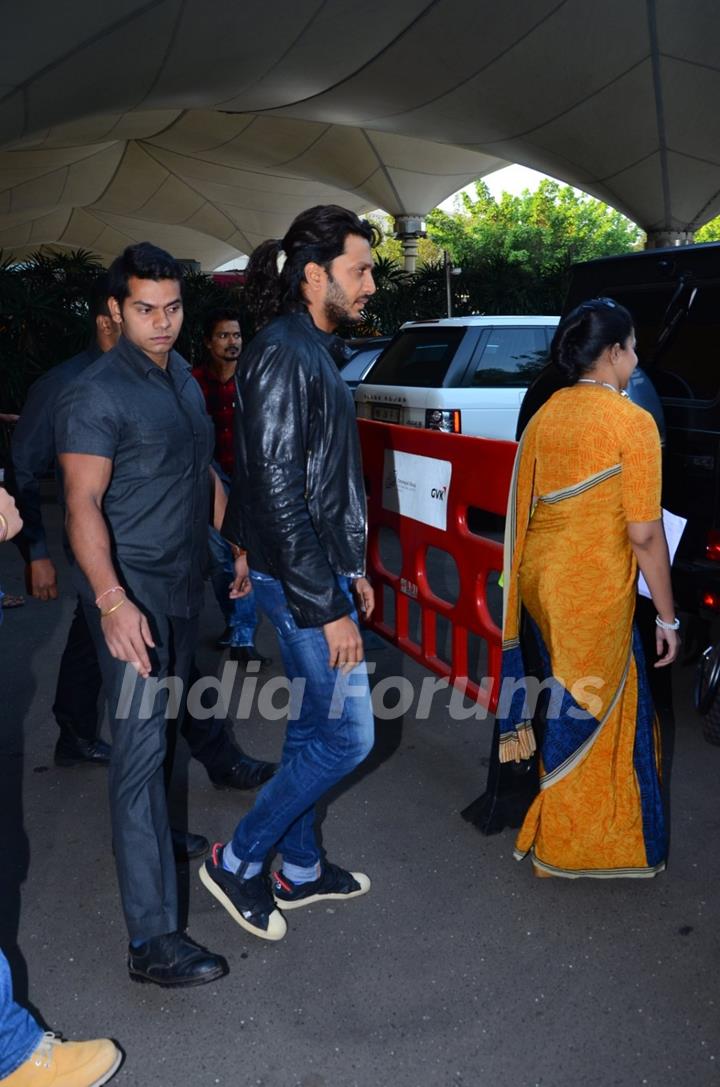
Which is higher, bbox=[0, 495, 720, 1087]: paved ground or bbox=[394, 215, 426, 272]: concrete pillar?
bbox=[394, 215, 426, 272]: concrete pillar

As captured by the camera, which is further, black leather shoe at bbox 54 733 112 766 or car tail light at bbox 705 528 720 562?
black leather shoe at bbox 54 733 112 766

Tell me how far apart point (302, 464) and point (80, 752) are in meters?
2.26

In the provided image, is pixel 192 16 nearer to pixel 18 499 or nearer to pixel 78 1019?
pixel 18 499

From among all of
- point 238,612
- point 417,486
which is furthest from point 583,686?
point 238,612

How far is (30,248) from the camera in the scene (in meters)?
47.8

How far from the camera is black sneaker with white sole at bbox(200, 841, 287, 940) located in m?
3.15

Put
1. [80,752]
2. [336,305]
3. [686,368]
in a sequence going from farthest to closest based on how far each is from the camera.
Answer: [686,368] → [80,752] → [336,305]

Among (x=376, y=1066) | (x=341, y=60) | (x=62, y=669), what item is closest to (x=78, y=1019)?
(x=376, y=1066)

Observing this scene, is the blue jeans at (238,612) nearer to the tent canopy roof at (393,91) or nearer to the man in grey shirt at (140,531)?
the man in grey shirt at (140,531)

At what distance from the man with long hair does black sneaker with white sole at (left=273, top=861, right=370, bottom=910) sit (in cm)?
30

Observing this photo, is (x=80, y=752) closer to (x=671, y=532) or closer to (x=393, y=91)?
(x=671, y=532)

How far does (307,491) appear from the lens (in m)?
2.80

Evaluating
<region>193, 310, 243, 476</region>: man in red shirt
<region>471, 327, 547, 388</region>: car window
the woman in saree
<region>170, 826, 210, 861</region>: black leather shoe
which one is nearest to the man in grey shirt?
<region>170, 826, 210, 861</region>: black leather shoe

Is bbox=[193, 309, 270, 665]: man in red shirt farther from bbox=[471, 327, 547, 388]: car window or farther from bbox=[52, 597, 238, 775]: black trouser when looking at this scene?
bbox=[471, 327, 547, 388]: car window
